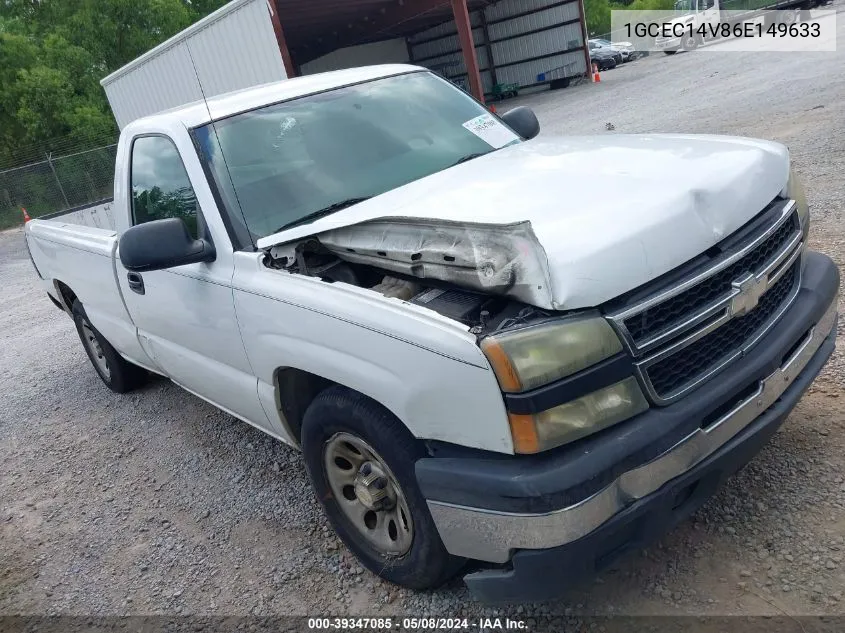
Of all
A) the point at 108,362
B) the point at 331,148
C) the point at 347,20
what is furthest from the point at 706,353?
the point at 347,20

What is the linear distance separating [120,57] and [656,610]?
30901 millimetres

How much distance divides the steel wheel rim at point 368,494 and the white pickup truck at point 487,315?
11mm

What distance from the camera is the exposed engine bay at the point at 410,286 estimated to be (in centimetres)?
223

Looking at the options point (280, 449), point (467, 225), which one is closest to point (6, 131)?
point (280, 449)

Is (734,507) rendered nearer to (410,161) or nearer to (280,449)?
(410,161)

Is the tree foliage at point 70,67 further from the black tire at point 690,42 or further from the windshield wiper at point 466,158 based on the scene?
the windshield wiper at point 466,158

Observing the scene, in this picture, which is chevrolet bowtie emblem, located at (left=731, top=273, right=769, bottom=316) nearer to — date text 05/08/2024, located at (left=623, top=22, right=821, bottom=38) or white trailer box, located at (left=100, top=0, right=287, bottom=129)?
white trailer box, located at (left=100, top=0, right=287, bottom=129)

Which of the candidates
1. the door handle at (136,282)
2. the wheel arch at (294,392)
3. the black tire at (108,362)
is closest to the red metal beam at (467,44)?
the black tire at (108,362)

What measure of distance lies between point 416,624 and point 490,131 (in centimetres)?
252

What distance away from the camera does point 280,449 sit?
13.7ft

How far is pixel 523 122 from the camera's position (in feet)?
14.0

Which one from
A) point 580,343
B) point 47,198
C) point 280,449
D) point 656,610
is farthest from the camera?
point 47,198

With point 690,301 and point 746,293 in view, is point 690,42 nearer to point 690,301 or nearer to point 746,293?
point 746,293

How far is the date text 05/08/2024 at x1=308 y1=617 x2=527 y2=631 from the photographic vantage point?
2.59 m
